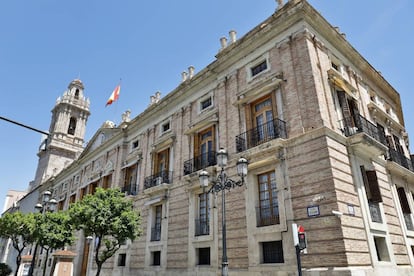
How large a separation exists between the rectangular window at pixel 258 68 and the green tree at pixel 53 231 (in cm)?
1273

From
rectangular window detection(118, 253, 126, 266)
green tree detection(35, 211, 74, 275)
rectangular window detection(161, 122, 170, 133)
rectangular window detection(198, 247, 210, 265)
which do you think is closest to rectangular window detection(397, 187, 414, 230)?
rectangular window detection(198, 247, 210, 265)

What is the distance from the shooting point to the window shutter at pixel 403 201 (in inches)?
523

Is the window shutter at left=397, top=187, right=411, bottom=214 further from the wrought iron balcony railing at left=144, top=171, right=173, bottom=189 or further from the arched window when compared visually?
the arched window

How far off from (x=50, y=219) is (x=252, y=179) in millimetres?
12495

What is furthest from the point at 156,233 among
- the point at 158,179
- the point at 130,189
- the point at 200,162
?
the point at 200,162

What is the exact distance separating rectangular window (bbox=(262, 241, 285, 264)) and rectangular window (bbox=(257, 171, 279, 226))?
73 centimetres

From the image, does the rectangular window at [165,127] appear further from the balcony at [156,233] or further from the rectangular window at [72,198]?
the rectangular window at [72,198]

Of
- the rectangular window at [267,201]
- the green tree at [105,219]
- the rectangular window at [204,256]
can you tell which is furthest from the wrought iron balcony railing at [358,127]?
the green tree at [105,219]

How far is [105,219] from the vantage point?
41.3ft

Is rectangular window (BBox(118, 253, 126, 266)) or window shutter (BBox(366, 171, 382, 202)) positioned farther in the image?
rectangular window (BBox(118, 253, 126, 266))

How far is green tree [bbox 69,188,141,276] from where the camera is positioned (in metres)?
12.5

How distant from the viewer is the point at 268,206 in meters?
11.4

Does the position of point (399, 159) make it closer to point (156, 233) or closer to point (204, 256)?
point (204, 256)

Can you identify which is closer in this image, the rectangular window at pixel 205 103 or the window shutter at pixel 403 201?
the window shutter at pixel 403 201
